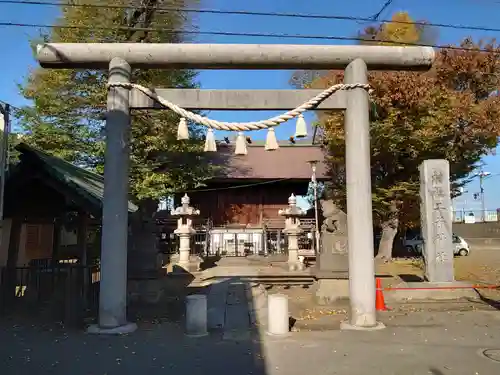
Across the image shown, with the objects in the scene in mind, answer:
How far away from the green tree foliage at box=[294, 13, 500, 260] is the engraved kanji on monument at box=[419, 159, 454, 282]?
23.8 ft

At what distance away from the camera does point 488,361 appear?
6180mm

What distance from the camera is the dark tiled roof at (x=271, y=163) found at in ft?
96.0

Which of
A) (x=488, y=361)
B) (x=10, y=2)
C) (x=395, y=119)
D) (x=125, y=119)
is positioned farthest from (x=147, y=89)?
(x=395, y=119)

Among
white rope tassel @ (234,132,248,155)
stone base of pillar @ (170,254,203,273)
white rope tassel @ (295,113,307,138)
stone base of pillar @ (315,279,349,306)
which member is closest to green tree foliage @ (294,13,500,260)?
stone base of pillar @ (170,254,203,273)

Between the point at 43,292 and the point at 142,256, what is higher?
the point at 142,256

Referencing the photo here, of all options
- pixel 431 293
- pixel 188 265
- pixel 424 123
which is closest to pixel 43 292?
pixel 188 265

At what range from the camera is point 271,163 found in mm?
30281

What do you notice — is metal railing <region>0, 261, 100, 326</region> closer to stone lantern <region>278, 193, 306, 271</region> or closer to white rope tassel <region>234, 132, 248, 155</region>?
white rope tassel <region>234, 132, 248, 155</region>

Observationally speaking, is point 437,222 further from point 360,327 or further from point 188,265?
point 188,265

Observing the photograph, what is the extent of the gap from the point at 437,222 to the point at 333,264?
312cm

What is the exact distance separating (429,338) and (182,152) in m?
A: 14.6

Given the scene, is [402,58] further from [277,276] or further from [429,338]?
[277,276]

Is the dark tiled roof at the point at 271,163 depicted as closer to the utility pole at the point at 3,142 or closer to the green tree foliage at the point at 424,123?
the green tree foliage at the point at 424,123

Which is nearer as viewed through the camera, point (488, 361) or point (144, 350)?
point (488, 361)
